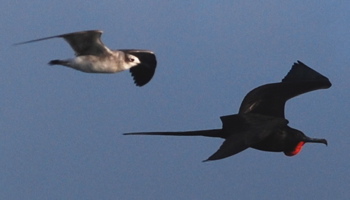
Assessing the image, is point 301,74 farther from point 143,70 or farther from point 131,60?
point 131,60

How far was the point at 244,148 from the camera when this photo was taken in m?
17.1

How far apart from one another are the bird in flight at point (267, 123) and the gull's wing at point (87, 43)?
2737 mm

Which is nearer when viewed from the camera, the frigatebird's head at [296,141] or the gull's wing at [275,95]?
the frigatebird's head at [296,141]

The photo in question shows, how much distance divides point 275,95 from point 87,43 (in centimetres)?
449

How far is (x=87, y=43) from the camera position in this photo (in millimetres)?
20531

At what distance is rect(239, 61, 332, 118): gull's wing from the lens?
20.8m

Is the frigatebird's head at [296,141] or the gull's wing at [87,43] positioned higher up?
the gull's wing at [87,43]

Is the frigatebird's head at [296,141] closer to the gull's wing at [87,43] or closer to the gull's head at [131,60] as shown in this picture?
the gull's head at [131,60]

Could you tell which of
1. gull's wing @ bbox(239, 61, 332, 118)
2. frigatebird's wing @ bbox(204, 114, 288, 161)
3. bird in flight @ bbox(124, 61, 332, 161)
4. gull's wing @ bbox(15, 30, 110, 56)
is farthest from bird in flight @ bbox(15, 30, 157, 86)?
frigatebird's wing @ bbox(204, 114, 288, 161)

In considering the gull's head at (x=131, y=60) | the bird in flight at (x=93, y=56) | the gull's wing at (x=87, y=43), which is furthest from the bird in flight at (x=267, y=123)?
the gull's wing at (x=87, y=43)

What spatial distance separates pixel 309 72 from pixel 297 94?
2008 mm

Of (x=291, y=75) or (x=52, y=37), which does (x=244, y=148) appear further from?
(x=291, y=75)

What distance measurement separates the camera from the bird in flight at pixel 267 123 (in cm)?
1766

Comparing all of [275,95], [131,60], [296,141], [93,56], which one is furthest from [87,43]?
[296,141]
